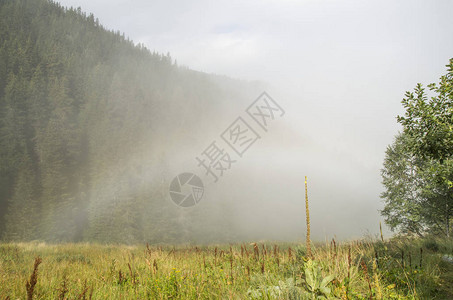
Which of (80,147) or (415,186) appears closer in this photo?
Result: (415,186)

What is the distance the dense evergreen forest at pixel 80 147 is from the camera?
54406 millimetres

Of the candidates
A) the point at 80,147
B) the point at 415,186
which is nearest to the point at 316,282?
the point at 415,186

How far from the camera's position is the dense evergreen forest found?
178 ft

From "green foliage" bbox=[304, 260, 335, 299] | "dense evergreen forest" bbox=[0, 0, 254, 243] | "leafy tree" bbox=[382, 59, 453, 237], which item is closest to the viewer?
"green foliage" bbox=[304, 260, 335, 299]

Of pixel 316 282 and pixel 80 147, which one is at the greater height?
pixel 80 147

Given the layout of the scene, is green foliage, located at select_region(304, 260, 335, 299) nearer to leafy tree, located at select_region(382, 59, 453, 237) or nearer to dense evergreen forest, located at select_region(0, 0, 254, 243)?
leafy tree, located at select_region(382, 59, 453, 237)

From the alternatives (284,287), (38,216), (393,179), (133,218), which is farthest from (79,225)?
(284,287)

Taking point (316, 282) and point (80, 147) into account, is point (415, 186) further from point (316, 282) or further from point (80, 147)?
point (80, 147)

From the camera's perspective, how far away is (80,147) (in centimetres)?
7788

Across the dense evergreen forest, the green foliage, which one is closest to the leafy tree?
the green foliage

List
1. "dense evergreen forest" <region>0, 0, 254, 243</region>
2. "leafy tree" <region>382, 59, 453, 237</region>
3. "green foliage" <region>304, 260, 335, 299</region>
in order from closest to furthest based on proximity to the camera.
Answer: "green foliage" <region>304, 260, 335, 299</region> → "leafy tree" <region>382, 59, 453, 237</region> → "dense evergreen forest" <region>0, 0, 254, 243</region>

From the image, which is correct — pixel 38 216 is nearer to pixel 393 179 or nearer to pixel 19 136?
pixel 19 136

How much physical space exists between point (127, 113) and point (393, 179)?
7773cm

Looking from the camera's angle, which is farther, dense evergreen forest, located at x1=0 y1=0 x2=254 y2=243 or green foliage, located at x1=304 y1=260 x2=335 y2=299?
dense evergreen forest, located at x1=0 y1=0 x2=254 y2=243
